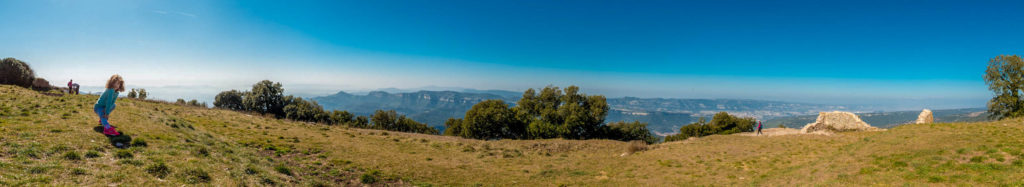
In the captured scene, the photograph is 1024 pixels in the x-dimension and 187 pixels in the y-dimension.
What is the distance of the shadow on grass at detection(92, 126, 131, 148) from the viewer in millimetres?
10242

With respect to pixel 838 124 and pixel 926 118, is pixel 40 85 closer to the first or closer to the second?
pixel 838 124

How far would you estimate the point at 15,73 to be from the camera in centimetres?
2761

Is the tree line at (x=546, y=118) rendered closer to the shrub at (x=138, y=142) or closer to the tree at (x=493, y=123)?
the tree at (x=493, y=123)

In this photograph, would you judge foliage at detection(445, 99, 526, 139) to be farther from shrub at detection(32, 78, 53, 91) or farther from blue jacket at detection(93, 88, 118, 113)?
blue jacket at detection(93, 88, 118, 113)

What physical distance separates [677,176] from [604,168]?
4283 millimetres

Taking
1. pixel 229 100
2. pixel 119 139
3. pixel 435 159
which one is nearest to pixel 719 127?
pixel 435 159

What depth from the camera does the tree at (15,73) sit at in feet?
89.2

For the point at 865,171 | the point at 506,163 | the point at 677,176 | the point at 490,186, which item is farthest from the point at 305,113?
the point at 865,171

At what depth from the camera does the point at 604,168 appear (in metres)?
20.4

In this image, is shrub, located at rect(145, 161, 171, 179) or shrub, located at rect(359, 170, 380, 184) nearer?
shrub, located at rect(145, 161, 171, 179)

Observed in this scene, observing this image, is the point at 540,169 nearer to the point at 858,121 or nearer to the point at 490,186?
the point at 490,186

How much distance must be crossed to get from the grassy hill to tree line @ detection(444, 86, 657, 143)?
1868 centimetres

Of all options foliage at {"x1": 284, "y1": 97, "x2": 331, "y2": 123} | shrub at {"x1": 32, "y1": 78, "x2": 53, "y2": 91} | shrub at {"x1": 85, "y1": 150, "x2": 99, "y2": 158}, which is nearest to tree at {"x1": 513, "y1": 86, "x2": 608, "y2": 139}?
shrub at {"x1": 85, "y1": 150, "x2": 99, "y2": 158}

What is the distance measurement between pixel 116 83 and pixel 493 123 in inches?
1764
